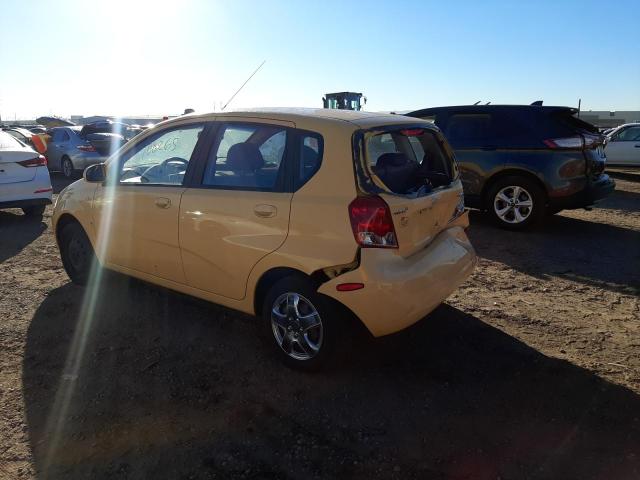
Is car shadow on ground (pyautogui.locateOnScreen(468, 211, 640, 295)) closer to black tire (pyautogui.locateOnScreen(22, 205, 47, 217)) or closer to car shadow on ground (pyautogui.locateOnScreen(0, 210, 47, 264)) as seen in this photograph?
car shadow on ground (pyautogui.locateOnScreen(0, 210, 47, 264))

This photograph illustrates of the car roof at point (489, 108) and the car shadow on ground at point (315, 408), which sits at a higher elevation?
the car roof at point (489, 108)

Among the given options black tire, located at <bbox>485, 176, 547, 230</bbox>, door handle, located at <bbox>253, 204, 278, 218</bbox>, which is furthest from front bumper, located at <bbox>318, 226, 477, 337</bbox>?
black tire, located at <bbox>485, 176, 547, 230</bbox>

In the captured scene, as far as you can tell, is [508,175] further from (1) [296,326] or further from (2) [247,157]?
(1) [296,326]

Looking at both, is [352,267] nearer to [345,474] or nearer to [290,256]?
[290,256]

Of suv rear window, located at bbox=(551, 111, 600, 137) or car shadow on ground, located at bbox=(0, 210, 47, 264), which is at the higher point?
suv rear window, located at bbox=(551, 111, 600, 137)

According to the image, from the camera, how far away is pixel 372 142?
3.15m

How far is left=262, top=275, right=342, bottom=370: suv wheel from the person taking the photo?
3072mm

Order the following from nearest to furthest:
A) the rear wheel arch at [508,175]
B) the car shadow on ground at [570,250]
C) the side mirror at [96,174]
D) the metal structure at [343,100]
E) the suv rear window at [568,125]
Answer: the side mirror at [96,174] → the car shadow on ground at [570,250] → the suv rear window at [568,125] → the rear wheel arch at [508,175] → the metal structure at [343,100]

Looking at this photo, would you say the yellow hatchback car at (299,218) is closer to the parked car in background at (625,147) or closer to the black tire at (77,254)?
the black tire at (77,254)

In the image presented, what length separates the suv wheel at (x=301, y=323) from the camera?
121 inches

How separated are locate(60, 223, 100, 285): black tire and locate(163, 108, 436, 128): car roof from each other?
6.21ft

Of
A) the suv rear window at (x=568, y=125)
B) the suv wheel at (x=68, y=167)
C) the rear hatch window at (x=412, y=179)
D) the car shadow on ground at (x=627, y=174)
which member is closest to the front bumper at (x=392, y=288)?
the rear hatch window at (x=412, y=179)

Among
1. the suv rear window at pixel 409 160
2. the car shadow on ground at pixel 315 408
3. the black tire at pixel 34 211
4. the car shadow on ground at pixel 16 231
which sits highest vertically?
the suv rear window at pixel 409 160

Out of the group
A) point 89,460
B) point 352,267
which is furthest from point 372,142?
point 89,460
